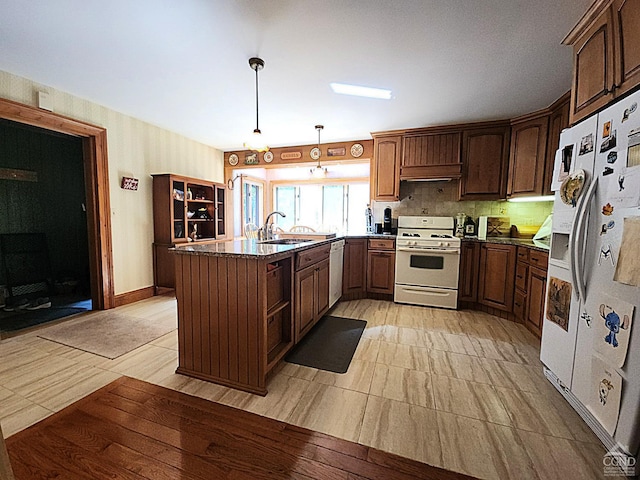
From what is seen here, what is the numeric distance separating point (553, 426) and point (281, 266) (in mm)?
1933

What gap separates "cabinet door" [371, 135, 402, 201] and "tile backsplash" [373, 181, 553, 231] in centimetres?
35

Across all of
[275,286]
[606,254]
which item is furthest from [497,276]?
[275,286]

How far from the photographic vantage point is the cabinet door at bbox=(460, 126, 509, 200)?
11.6ft

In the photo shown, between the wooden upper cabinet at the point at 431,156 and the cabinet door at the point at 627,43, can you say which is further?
the wooden upper cabinet at the point at 431,156

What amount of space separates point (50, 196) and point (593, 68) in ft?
19.9

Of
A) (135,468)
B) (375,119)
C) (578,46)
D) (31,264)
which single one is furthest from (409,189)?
(31,264)

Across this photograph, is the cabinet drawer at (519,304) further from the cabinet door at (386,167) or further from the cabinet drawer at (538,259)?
the cabinet door at (386,167)

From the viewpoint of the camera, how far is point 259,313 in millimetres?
1830

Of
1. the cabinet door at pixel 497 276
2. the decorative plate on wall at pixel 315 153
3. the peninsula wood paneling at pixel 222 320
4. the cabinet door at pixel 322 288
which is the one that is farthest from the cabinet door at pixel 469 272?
the peninsula wood paneling at pixel 222 320

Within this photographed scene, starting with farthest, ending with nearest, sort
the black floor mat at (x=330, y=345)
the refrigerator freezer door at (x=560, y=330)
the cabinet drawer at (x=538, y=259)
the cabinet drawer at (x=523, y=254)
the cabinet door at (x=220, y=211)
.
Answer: the cabinet door at (x=220, y=211), the cabinet drawer at (x=523, y=254), the cabinet drawer at (x=538, y=259), the black floor mat at (x=330, y=345), the refrigerator freezer door at (x=560, y=330)

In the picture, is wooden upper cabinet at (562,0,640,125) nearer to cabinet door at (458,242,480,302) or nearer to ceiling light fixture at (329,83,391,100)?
ceiling light fixture at (329,83,391,100)

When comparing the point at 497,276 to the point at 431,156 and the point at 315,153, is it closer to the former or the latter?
the point at 431,156

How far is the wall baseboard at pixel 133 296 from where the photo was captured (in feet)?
11.5

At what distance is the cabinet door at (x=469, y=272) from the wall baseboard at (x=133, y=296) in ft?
13.8
